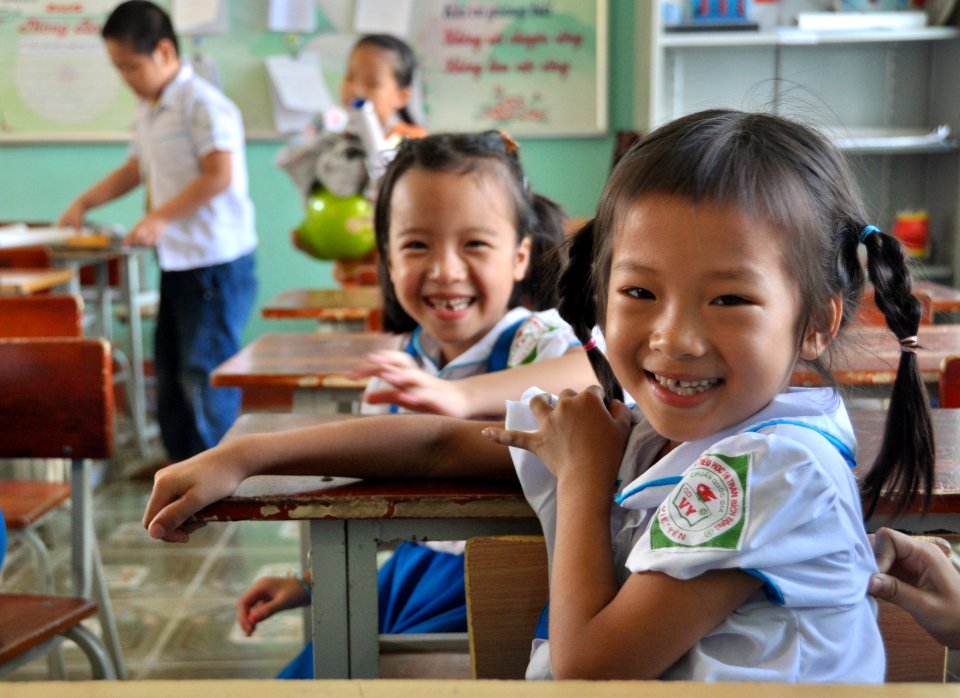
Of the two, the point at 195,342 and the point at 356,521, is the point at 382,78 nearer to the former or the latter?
the point at 195,342

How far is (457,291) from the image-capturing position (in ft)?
5.35

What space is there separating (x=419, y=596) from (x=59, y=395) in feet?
2.12

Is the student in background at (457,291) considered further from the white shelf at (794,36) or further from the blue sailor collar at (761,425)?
the white shelf at (794,36)

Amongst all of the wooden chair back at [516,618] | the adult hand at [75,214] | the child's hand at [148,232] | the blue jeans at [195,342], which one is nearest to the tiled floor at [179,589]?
the blue jeans at [195,342]

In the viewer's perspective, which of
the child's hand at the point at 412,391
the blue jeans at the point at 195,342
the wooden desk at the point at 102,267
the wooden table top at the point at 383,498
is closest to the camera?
the wooden table top at the point at 383,498

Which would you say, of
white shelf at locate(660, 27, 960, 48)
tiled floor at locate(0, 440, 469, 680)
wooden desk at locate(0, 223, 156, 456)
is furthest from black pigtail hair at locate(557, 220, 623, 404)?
white shelf at locate(660, 27, 960, 48)

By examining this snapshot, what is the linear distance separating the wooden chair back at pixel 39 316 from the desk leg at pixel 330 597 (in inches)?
57.8

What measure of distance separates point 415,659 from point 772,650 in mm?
562

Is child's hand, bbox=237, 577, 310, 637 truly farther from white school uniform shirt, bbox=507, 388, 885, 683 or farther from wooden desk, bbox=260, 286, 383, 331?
wooden desk, bbox=260, 286, 383, 331

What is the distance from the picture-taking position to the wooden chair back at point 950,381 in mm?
1542

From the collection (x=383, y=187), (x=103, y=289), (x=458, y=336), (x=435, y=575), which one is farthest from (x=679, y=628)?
(x=103, y=289)

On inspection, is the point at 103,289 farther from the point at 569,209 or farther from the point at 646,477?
the point at 646,477

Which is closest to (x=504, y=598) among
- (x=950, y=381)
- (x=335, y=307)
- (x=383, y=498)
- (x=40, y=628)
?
(x=383, y=498)

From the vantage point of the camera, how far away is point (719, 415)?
0.90m
